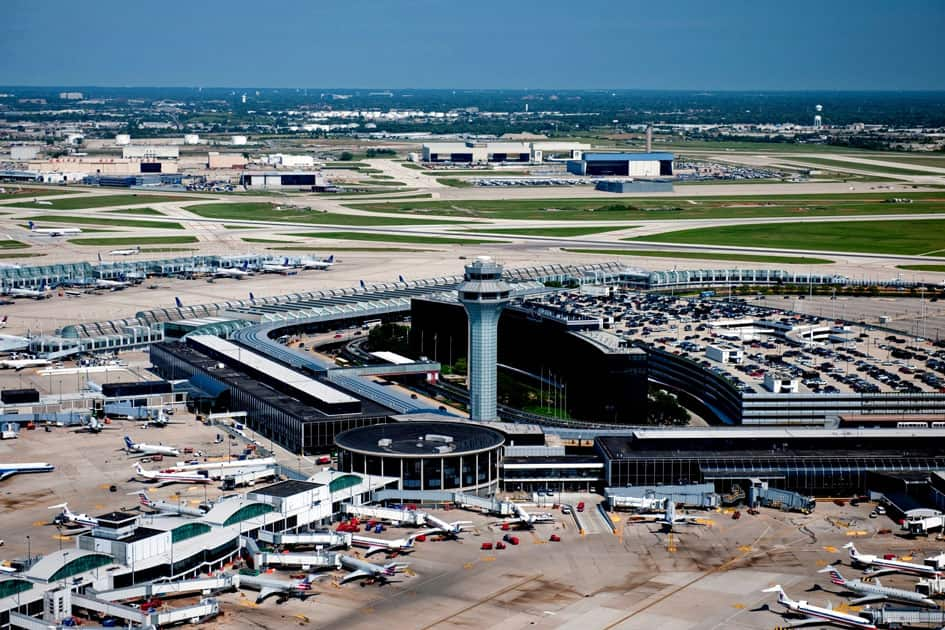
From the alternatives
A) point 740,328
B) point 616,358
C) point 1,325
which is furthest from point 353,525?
point 1,325

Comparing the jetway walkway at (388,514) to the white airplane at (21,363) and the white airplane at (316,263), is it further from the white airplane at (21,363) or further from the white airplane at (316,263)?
the white airplane at (316,263)

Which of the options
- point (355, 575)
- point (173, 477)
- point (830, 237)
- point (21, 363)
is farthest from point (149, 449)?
point (830, 237)

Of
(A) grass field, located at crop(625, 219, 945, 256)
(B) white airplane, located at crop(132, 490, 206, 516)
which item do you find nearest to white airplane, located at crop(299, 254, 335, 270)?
(A) grass field, located at crop(625, 219, 945, 256)

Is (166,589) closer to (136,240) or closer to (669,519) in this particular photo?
(669,519)

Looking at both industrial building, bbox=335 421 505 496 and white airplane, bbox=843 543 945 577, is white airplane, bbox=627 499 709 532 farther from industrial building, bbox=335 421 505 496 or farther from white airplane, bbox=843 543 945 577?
white airplane, bbox=843 543 945 577

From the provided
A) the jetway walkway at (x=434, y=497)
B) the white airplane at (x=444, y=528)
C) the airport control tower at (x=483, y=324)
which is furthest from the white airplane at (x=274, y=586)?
the airport control tower at (x=483, y=324)

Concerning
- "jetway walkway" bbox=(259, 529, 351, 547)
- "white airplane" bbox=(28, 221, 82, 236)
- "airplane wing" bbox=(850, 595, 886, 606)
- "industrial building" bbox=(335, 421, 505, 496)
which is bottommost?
"airplane wing" bbox=(850, 595, 886, 606)
